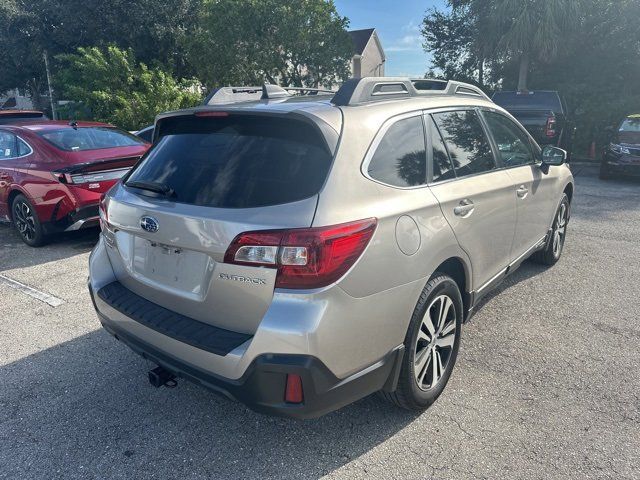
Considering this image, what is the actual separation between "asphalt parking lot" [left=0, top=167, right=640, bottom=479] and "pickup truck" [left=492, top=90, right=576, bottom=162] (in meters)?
8.32

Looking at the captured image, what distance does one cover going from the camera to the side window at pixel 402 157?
2.44 meters

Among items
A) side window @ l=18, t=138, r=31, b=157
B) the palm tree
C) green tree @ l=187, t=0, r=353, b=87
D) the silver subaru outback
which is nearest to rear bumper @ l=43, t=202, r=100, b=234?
side window @ l=18, t=138, r=31, b=157

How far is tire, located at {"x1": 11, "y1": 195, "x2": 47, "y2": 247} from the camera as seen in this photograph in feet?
19.7

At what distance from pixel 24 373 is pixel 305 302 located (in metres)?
2.41

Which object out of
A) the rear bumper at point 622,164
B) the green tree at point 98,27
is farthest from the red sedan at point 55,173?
the green tree at point 98,27

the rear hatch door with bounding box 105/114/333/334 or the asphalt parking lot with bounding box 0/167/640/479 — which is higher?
the rear hatch door with bounding box 105/114/333/334

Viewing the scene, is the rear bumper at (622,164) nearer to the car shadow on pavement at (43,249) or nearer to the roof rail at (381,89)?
the roof rail at (381,89)

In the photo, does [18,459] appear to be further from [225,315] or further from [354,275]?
[354,275]

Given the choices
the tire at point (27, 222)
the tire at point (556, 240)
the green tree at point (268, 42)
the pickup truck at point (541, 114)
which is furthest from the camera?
the green tree at point (268, 42)

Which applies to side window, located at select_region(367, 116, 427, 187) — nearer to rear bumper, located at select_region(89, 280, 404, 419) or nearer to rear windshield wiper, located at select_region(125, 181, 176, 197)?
rear bumper, located at select_region(89, 280, 404, 419)

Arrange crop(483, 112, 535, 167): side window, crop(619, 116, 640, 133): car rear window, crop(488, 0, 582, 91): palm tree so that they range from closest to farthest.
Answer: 1. crop(483, 112, 535, 167): side window
2. crop(619, 116, 640, 133): car rear window
3. crop(488, 0, 582, 91): palm tree

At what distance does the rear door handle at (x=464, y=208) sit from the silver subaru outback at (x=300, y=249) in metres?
0.01

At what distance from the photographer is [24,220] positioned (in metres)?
6.23

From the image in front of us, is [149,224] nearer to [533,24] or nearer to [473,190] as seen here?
[473,190]
